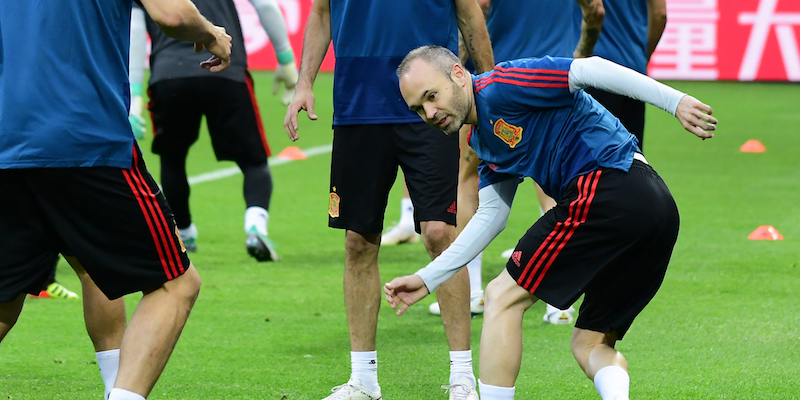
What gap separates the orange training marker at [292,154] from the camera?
12.2 m

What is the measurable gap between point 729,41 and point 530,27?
43.0 ft

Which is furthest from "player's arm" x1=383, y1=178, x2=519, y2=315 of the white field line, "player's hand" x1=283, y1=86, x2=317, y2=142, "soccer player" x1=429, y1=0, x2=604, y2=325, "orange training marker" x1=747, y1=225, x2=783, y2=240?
the white field line

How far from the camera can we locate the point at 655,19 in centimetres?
607

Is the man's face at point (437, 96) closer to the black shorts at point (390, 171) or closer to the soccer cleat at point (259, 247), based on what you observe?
the black shorts at point (390, 171)

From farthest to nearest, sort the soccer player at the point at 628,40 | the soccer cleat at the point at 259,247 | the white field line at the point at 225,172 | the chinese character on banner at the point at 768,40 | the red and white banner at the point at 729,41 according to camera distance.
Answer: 1. the red and white banner at the point at 729,41
2. the chinese character on banner at the point at 768,40
3. the white field line at the point at 225,172
4. the soccer cleat at the point at 259,247
5. the soccer player at the point at 628,40

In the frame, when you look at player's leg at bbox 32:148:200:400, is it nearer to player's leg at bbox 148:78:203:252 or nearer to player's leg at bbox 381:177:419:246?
player's leg at bbox 148:78:203:252

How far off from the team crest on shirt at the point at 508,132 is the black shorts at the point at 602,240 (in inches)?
9.4

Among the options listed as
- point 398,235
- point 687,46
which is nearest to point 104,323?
point 398,235

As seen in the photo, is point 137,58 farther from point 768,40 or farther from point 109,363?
point 768,40

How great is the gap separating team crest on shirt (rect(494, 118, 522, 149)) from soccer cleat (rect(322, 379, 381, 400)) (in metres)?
1.30

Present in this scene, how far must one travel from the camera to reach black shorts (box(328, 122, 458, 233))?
4.44 metres

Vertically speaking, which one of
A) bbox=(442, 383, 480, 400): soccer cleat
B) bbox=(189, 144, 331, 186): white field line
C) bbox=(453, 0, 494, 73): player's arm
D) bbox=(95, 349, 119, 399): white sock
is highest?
bbox=(453, 0, 494, 73): player's arm

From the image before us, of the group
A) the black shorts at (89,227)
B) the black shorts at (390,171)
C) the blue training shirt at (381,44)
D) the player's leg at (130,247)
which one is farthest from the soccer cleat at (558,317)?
the black shorts at (89,227)

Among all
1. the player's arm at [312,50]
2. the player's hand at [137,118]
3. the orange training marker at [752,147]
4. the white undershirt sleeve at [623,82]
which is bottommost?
the orange training marker at [752,147]
